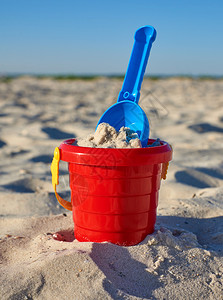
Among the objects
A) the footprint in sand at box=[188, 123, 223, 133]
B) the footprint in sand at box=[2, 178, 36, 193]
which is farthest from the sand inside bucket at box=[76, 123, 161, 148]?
the footprint in sand at box=[188, 123, 223, 133]

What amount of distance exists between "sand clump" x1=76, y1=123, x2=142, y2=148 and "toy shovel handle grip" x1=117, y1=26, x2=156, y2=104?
236 mm

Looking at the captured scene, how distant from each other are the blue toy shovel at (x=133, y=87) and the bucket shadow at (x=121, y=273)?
0.56 metres

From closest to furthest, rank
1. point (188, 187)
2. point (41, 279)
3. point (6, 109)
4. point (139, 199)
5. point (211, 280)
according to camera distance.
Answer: point (41, 279)
point (211, 280)
point (139, 199)
point (188, 187)
point (6, 109)

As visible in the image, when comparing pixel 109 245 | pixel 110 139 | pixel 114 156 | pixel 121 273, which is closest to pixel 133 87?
pixel 110 139

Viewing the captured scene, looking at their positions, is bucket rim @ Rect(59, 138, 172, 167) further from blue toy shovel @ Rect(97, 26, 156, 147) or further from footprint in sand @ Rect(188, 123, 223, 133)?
footprint in sand @ Rect(188, 123, 223, 133)

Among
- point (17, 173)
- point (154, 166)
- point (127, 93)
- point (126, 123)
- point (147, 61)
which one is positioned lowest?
point (17, 173)

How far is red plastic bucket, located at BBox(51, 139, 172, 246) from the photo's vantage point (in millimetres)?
1367

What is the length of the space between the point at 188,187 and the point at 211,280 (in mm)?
1150

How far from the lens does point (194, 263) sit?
139cm

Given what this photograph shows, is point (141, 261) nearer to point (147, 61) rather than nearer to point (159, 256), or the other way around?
point (159, 256)

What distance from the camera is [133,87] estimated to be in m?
1.67

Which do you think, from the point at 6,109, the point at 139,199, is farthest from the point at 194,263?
the point at 6,109

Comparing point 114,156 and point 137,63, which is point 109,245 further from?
point 137,63

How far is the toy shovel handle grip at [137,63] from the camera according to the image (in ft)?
5.37
